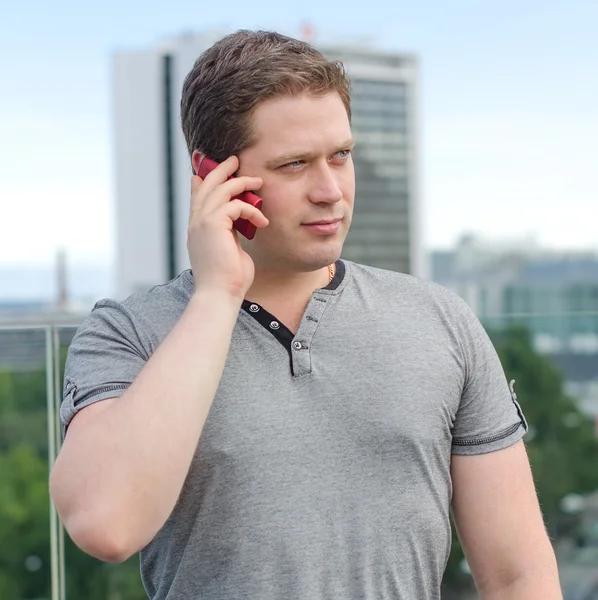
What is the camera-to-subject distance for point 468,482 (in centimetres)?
133

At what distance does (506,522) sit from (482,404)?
171 millimetres

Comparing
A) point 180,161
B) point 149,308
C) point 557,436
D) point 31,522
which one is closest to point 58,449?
point 149,308

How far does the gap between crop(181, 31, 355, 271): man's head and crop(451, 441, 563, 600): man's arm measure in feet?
1.22

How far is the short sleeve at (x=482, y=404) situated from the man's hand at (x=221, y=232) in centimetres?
34

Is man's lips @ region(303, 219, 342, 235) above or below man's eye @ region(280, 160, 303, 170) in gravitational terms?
below

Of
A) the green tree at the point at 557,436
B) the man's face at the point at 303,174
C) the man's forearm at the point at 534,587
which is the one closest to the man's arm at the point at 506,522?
the man's forearm at the point at 534,587

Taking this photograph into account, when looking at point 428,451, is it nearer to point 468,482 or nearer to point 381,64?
point 468,482

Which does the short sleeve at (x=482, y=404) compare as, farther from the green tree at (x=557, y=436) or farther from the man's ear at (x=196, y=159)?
the green tree at (x=557, y=436)

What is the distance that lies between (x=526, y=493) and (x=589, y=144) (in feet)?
281

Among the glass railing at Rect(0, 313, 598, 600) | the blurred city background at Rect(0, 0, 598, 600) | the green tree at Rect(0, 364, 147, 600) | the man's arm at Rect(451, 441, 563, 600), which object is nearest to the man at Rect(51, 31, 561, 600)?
the man's arm at Rect(451, 441, 563, 600)

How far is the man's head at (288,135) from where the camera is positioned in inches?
51.0

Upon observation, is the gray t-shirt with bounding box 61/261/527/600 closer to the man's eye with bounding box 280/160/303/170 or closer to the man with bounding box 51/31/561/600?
the man with bounding box 51/31/561/600

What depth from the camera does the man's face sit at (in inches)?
50.9

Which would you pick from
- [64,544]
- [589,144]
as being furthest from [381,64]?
[64,544]
